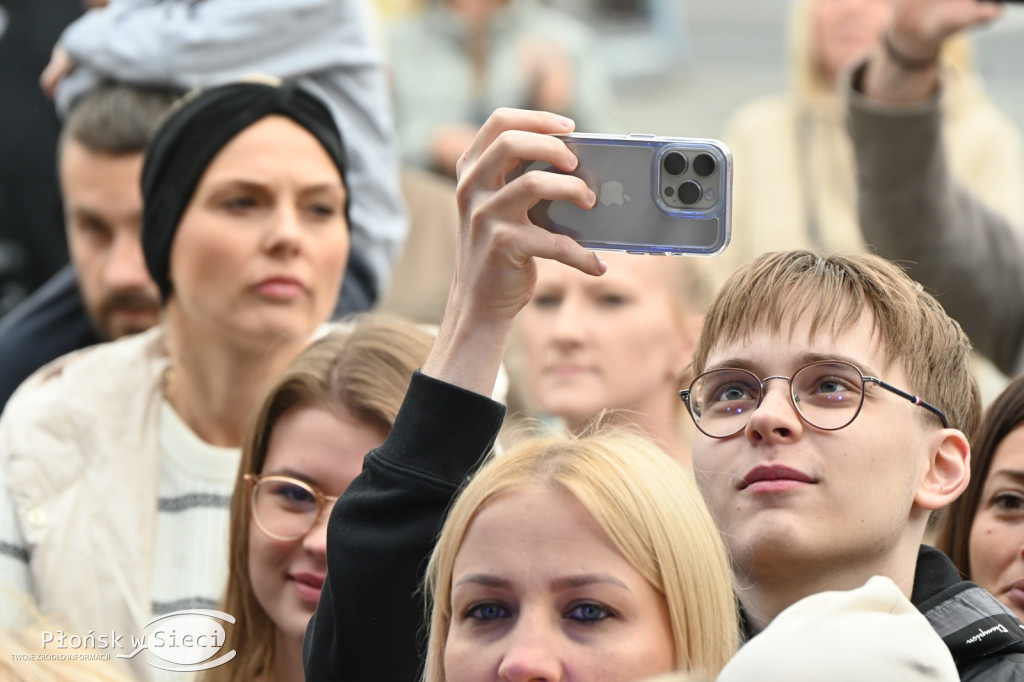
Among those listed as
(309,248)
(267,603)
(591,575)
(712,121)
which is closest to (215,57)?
(309,248)

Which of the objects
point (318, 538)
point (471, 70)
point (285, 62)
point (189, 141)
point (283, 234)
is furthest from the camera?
point (471, 70)

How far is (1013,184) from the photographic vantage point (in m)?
4.86

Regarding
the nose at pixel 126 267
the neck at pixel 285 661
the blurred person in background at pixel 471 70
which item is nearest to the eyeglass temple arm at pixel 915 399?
the neck at pixel 285 661

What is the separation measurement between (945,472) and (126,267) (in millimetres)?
2255

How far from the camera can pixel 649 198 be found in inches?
81.6

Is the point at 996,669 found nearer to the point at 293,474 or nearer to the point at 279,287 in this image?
the point at 293,474

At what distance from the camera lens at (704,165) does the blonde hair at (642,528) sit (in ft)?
1.28

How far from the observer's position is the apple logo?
2.06 meters

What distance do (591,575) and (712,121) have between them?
703 cm

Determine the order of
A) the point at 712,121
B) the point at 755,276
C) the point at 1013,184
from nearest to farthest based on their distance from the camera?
the point at 755,276, the point at 1013,184, the point at 712,121

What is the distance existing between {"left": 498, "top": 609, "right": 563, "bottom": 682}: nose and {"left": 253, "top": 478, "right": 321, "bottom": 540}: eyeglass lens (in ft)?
2.52

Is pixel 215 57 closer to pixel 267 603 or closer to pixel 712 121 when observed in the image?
pixel 267 603

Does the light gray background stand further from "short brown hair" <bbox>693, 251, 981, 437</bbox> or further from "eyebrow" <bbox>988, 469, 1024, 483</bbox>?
"short brown hair" <bbox>693, 251, 981, 437</bbox>

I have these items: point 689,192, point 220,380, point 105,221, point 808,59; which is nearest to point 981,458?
point 689,192
